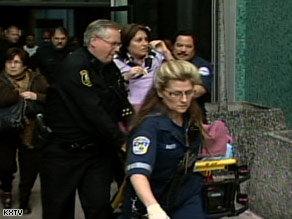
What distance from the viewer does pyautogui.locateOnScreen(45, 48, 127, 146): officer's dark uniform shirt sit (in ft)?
14.6

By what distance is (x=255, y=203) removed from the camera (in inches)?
247

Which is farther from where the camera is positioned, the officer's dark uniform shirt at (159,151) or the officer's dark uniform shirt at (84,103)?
the officer's dark uniform shirt at (84,103)

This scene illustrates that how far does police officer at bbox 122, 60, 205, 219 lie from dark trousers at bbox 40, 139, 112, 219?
0.91 metres

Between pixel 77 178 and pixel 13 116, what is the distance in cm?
156

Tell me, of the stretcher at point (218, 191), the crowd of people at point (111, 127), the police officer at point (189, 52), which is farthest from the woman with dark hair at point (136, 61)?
the stretcher at point (218, 191)

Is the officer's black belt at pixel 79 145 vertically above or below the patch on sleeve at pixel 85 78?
below

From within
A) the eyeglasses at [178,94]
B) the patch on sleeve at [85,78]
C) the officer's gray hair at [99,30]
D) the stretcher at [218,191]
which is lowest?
the stretcher at [218,191]

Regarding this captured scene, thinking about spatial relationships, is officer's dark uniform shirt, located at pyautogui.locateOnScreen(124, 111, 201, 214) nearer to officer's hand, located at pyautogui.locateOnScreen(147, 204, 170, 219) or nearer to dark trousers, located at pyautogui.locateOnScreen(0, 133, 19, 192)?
officer's hand, located at pyautogui.locateOnScreen(147, 204, 170, 219)

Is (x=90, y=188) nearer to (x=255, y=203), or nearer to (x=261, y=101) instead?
(x=255, y=203)

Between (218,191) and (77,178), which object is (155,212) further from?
(77,178)

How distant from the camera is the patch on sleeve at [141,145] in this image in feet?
11.3

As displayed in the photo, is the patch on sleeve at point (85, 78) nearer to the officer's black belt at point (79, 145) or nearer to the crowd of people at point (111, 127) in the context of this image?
the crowd of people at point (111, 127)

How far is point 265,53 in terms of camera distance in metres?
8.81

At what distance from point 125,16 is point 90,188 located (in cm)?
606
